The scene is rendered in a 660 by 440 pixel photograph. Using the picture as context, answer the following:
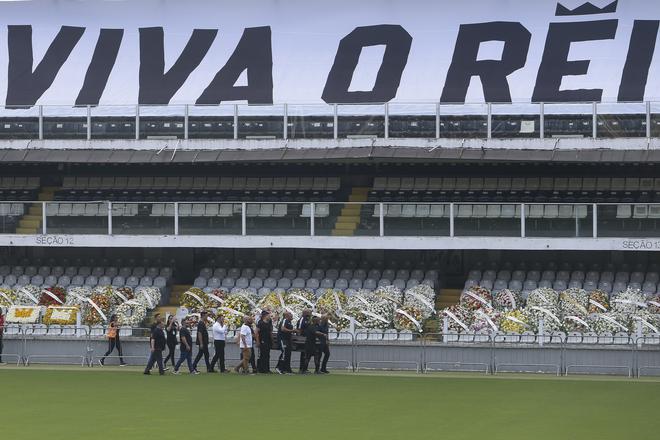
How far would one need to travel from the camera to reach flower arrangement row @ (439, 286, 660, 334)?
30719mm

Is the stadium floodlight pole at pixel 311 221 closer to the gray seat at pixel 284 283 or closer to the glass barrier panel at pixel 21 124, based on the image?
the gray seat at pixel 284 283

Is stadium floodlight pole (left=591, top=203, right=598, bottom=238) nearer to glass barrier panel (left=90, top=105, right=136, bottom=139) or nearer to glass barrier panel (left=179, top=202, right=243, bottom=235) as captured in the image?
glass barrier panel (left=179, top=202, right=243, bottom=235)

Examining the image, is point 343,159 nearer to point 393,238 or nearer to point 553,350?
point 393,238

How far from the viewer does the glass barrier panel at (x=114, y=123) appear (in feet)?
130

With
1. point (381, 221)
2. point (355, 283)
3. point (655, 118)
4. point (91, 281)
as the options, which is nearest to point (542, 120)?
point (655, 118)

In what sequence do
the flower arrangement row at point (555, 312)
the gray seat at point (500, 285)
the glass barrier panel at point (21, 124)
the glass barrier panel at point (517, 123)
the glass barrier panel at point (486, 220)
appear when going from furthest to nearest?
the glass barrier panel at point (21, 124)
the glass barrier panel at point (517, 123)
the gray seat at point (500, 285)
the glass barrier panel at point (486, 220)
the flower arrangement row at point (555, 312)

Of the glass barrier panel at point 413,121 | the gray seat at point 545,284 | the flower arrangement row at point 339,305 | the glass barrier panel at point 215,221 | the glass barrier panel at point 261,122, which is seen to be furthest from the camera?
the glass barrier panel at point 261,122

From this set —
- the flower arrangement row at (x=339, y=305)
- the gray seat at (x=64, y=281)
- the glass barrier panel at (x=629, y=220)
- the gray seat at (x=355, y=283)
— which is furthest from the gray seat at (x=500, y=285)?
the gray seat at (x=64, y=281)

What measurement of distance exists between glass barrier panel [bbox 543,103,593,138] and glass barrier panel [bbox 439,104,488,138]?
5.72 ft

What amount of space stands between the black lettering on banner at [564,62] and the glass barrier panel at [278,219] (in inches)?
341

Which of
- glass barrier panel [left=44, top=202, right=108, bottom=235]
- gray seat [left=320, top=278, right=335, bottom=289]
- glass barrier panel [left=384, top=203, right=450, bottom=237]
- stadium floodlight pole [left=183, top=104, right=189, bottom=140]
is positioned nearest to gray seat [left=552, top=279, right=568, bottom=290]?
glass barrier panel [left=384, top=203, right=450, bottom=237]

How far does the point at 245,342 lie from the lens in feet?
93.1

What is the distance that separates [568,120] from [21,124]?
54.3 feet


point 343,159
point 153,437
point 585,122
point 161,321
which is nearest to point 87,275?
point 343,159
